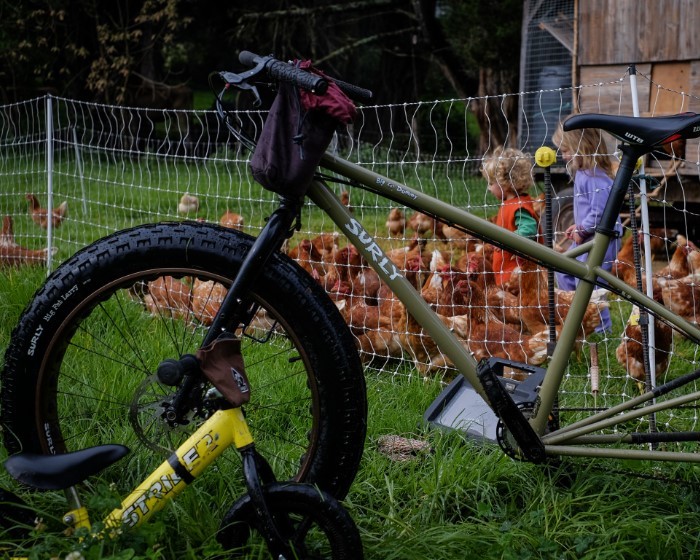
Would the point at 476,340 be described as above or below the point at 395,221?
below

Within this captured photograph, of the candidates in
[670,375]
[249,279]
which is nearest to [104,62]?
[670,375]

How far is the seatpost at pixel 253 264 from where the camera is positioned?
2213mm

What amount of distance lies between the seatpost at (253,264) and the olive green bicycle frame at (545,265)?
0.10 m

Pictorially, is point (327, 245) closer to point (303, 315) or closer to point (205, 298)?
point (205, 298)

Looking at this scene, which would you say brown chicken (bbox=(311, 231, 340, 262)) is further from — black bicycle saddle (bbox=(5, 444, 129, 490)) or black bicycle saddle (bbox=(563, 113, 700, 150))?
black bicycle saddle (bbox=(5, 444, 129, 490))

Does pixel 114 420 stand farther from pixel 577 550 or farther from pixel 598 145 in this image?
pixel 598 145

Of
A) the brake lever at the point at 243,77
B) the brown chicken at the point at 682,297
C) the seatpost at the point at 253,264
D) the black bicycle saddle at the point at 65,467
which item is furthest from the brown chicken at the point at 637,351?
the black bicycle saddle at the point at 65,467

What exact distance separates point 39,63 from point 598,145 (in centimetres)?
1437

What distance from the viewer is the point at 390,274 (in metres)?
2.38

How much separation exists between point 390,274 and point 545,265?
447 mm

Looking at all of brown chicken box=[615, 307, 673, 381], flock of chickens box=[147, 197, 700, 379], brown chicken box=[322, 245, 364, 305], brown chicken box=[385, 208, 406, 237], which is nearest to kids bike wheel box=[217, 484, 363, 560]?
flock of chickens box=[147, 197, 700, 379]

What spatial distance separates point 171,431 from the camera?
2.24m

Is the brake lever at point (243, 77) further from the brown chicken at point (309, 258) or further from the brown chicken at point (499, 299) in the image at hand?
the brown chicken at point (309, 258)

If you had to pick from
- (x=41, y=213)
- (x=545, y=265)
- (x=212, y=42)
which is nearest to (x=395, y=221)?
(x=41, y=213)
